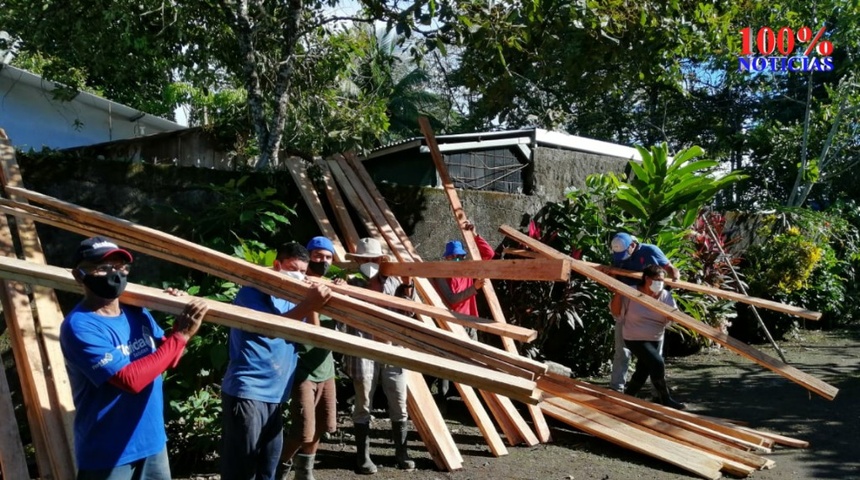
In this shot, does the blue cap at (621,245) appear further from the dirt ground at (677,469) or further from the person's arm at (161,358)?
the person's arm at (161,358)

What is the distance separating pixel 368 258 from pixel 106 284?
2.68 metres

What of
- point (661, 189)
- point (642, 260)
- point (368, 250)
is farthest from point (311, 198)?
point (661, 189)

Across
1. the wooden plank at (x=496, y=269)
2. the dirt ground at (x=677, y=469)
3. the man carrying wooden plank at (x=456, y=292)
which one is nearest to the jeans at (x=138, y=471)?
the wooden plank at (x=496, y=269)

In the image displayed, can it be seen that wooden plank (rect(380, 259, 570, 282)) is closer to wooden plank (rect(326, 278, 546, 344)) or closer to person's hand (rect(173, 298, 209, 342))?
wooden plank (rect(326, 278, 546, 344))

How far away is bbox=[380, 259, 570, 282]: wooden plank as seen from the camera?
3814 millimetres

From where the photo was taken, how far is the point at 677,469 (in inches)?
219

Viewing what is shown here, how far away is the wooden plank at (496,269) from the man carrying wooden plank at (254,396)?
81 cm

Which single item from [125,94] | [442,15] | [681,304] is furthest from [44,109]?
[681,304]

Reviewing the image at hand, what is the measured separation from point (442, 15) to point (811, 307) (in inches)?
377

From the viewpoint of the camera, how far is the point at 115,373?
2.91 metres

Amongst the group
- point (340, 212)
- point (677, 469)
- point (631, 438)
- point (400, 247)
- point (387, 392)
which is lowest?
point (677, 469)

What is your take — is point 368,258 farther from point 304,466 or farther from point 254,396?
point 254,396

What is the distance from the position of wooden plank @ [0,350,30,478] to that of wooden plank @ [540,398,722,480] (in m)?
3.95

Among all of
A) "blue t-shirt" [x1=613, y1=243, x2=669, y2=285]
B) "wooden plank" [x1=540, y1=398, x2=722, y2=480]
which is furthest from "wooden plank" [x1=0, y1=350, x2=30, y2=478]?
"blue t-shirt" [x1=613, y1=243, x2=669, y2=285]
